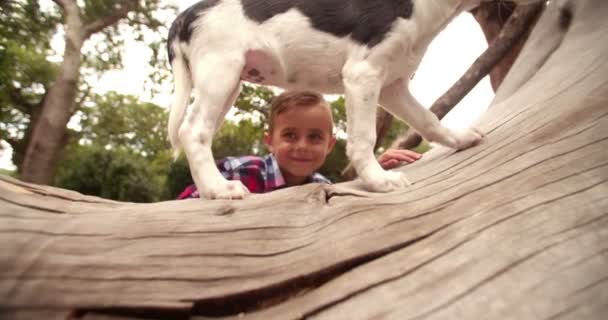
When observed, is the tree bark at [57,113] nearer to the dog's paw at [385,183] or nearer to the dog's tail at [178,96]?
the dog's tail at [178,96]

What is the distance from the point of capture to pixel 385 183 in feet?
4.76

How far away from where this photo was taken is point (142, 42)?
467 centimetres

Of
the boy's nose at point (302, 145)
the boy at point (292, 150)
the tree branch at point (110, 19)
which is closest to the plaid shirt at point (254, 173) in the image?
the boy at point (292, 150)

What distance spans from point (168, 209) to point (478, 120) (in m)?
1.41

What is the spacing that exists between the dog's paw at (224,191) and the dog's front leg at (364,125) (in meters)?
0.36

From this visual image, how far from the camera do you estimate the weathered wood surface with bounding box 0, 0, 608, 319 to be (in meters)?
1.00

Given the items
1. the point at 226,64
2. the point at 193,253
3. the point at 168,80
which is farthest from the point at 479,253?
the point at 168,80

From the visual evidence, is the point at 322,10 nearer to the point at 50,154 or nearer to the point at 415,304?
the point at 415,304

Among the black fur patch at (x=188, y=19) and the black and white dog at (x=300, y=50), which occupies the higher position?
the black fur patch at (x=188, y=19)

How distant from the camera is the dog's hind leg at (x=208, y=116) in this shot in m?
1.44

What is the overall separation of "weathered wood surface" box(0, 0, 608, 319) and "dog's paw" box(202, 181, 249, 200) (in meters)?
0.07

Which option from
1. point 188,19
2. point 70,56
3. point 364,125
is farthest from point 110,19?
point 364,125

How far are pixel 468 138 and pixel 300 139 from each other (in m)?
0.68

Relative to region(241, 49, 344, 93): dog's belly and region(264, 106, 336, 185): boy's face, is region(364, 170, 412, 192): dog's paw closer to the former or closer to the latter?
region(241, 49, 344, 93): dog's belly
